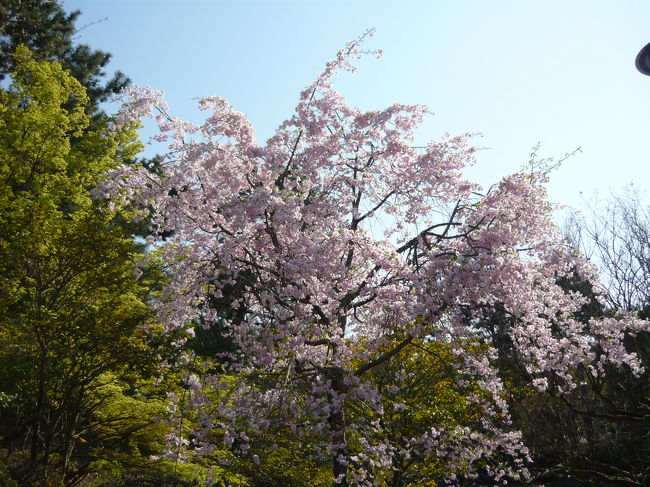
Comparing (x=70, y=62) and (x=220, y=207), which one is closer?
(x=220, y=207)

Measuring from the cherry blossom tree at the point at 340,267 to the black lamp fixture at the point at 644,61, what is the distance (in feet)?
10.9

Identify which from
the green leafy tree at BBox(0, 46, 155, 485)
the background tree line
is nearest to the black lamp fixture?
the background tree line

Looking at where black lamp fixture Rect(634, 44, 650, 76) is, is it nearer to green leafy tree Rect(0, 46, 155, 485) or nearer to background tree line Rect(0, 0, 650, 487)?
background tree line Rect(0, 0, 650, 487)

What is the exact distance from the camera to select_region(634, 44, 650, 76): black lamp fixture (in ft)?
12.7

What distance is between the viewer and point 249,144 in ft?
31.5

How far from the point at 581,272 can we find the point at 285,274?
530 centimetres

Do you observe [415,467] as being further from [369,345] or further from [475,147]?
[475,147]

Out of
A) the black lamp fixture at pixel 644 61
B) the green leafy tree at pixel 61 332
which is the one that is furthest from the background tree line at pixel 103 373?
the black lamp fixture at pixel 644 61

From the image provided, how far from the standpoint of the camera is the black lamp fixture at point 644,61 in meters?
3.88

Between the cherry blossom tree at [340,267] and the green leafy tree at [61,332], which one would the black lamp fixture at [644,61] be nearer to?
the cherry blossom tree at [340,267]

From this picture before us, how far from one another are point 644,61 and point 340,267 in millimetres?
5659

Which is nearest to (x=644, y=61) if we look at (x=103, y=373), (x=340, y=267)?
(x=340, y=267)

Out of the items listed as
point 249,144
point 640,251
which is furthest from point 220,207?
point 640,251

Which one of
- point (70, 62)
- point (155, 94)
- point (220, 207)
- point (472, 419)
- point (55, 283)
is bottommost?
point (472, 419)
